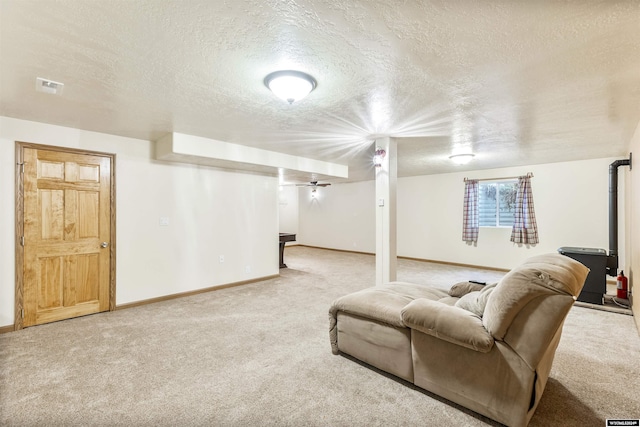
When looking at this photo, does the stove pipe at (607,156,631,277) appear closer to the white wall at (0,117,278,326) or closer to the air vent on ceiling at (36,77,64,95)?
the white wall at (0,117,278,326)

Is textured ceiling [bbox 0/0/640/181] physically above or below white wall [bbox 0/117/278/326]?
above

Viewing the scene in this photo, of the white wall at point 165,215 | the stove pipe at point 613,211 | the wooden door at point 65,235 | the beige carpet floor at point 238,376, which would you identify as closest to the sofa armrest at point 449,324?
the beige carpet floor at point 238,376

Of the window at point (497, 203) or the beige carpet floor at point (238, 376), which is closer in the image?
the beige carpet floor at point (238, 376)

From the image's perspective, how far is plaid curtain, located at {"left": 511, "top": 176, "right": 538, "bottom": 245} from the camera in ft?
19.2

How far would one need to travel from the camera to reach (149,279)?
13.6ft

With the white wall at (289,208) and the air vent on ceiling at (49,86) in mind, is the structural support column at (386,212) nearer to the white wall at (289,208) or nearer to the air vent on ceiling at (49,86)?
the air vent on ceiling at (49,86)

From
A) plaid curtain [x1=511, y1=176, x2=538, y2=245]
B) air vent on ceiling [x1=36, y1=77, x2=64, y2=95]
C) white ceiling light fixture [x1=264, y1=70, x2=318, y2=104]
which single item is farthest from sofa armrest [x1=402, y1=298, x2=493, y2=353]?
plaid curtain [x1=511, y1=176, x2=538, y2=245]

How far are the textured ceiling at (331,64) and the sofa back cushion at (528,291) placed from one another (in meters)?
1.36

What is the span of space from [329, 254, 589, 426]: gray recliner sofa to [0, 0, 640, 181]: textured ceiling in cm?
136

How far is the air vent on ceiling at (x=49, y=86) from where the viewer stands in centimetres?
229

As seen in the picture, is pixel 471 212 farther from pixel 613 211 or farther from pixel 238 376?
pixel 238 376

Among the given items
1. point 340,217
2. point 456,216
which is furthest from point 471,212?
point 340,217

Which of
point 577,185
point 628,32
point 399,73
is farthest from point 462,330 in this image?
point 577,185

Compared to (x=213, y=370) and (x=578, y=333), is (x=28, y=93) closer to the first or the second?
(x=213, y=370)
